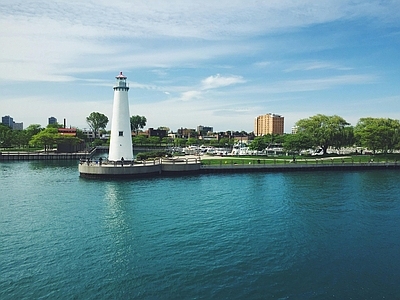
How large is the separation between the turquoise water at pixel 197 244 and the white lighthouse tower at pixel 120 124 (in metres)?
15.0

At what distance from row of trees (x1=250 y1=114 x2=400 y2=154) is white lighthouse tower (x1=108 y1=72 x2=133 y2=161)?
42.1 meters

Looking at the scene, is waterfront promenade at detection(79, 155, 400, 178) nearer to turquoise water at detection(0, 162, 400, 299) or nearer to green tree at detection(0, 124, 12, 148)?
turquoise water at detection(0, 162, 400, 299)

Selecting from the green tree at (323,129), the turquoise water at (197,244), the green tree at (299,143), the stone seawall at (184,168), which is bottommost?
the turquoise water at (197,244)

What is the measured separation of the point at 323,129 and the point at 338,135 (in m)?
4.06

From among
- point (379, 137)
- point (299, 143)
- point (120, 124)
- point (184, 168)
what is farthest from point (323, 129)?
point (120, 124)

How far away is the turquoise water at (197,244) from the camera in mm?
18312

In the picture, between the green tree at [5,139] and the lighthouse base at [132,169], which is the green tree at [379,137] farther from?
the green tree at [5,139]

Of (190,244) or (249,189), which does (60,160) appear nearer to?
(249,189)

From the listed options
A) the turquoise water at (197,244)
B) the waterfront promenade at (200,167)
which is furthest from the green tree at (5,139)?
the turquoise water at (197,244)

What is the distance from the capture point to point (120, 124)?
5953cm

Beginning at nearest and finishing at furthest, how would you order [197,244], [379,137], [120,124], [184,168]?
[197,244]
[120,124]
[184,168]
[379,137]

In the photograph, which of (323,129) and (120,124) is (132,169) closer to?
(120,124)

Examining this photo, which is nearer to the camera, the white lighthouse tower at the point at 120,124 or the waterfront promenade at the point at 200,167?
the waterfront promenade at the point at 200,167

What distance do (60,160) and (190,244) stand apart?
75751 mm
